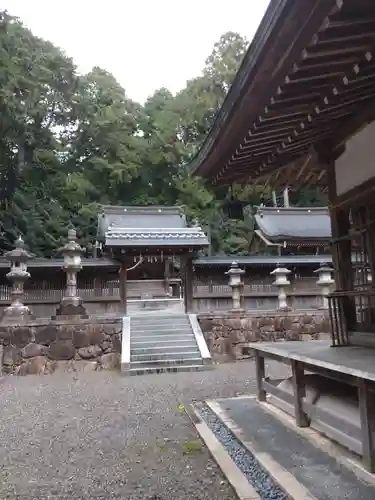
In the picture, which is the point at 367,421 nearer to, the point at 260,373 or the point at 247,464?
the point at 247,464

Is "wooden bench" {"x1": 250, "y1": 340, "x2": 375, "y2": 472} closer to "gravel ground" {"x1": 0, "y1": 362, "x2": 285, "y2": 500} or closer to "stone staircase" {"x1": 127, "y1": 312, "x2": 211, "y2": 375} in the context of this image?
"gravel ground" {"x1": 0, "y1": 362, "x2": 285, "y2": 500}

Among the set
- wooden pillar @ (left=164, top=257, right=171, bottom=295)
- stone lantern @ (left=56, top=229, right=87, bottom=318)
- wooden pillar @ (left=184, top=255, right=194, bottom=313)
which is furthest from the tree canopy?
stone lantern @ (left=56, top=229, right=87, bottom=318)

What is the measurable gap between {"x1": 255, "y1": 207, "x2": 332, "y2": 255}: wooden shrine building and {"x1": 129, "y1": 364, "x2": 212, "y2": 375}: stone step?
9955 millimetres

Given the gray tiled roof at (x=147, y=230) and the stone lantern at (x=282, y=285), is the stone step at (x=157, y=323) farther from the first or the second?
the gray tiled roof at (x=147, y=230)

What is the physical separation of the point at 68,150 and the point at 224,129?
27230 mm

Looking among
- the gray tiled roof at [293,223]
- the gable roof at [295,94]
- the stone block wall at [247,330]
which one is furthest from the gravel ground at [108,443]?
the gray tiled roof at [293,223]

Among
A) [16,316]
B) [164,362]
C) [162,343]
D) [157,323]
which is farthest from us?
[157,323]

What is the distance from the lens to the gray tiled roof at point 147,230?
1478 cm

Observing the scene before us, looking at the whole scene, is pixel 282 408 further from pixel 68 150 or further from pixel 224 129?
pixel 68 150

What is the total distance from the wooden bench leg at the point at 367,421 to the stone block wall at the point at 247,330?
8.50m

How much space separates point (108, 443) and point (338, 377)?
235 centimetres

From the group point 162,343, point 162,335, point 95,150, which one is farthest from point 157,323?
point 95,150

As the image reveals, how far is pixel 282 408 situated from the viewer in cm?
487

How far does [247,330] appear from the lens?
1182 cm
